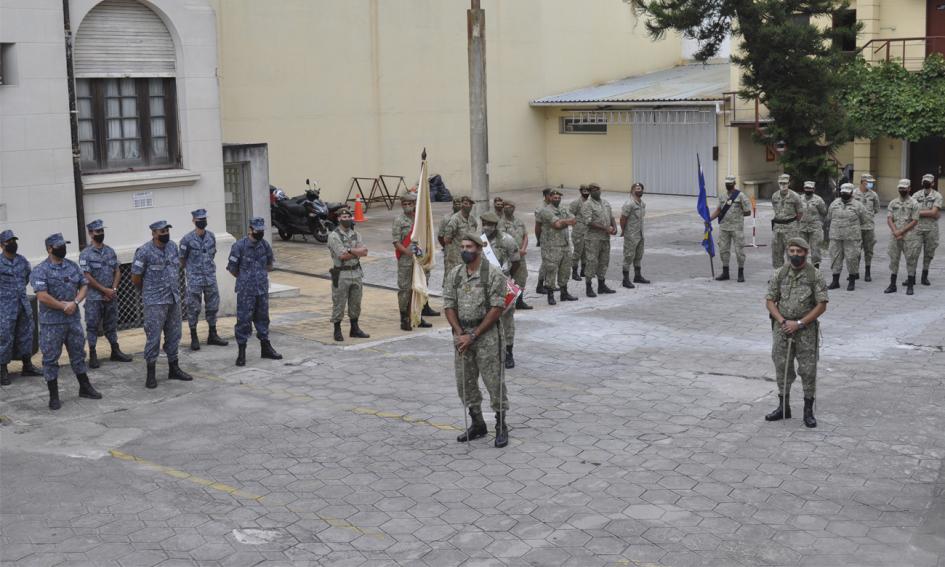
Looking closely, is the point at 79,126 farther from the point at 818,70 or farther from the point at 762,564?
the point at 818,70

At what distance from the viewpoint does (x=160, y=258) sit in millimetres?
12164

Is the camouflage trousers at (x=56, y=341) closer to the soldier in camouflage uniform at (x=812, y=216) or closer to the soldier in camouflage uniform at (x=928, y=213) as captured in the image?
the soldier in camouflage uniform at (x=812, y=216)

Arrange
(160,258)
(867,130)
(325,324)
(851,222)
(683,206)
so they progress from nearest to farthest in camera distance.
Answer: (160,258), (325,324), (851,222), (867,130), (683,206)

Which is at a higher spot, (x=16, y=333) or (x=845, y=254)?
(x=845, y=254)

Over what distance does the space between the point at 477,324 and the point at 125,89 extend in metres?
6.85

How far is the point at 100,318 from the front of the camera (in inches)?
506

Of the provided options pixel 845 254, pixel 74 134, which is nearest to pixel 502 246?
pixel 74 134

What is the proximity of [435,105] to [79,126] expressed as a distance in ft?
57.1

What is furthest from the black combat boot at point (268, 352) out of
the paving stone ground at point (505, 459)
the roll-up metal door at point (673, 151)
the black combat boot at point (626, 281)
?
the roll-up metal door at point (673, 151)

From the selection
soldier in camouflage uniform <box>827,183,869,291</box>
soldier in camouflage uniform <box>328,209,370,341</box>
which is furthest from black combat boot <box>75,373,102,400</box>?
soldier in camouflage uniform <box>827,183,869,291</box>

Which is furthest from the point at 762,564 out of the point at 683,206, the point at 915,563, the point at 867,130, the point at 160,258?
the point at 683,206

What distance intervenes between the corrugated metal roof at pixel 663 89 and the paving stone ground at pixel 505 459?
52.7 feet

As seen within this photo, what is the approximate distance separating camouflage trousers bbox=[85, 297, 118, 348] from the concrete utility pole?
22.5ft

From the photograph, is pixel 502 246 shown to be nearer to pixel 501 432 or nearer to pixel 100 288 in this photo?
pixel 501 432
